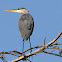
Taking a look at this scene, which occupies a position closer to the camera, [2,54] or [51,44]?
[51,44]

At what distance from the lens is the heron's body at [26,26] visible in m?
5.01

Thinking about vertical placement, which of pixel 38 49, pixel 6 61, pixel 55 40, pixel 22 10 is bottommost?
pixel 6 61

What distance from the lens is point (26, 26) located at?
5090 millimetres

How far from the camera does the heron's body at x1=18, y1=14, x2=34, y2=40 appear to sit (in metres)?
5.01

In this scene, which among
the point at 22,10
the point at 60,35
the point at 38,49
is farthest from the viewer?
the point at 22,10

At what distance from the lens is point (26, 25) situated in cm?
509

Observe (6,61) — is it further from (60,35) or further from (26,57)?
(60,35)

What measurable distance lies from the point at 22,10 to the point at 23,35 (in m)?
0.86

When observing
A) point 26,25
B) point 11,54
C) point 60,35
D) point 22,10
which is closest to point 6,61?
point 11,54

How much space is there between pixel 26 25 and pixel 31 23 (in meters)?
0.16

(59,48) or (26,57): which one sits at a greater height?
(59,48)

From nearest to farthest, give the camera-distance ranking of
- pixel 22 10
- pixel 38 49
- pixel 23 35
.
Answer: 1. pixel 38 49
2. pixel 23 35
3. pixel 22 10

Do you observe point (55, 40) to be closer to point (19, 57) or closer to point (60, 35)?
point (60, 35)

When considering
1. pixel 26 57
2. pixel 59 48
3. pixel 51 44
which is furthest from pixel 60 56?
pixel 26 57
